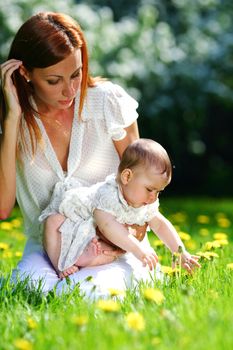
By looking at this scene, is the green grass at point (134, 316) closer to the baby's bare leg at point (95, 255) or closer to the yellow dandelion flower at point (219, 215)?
the baby's bare leg at point (95, 255)

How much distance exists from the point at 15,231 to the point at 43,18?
2390 mm

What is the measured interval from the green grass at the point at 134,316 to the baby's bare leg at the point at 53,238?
378 millimetres

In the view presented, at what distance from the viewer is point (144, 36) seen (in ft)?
→ 28.9

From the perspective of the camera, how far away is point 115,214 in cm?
341

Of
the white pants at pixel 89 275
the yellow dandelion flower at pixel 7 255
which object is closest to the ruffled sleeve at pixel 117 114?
the white pants at pixel 89 275

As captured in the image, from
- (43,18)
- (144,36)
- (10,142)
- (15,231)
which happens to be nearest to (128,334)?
(10,142)

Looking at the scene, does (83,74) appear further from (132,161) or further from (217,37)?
(217,37)

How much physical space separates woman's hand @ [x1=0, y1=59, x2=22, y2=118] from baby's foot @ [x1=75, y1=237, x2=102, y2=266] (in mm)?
658

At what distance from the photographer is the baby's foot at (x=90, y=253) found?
346cm

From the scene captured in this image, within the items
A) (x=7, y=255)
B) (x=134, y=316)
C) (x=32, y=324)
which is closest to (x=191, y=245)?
(x=7, y=255)

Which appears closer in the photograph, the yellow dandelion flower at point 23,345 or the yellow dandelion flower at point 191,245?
the yellow dandelion flower at point 23,345

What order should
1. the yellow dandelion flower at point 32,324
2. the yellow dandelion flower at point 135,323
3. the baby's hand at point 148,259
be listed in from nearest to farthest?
the yellow dandelion flower at point 135,323, the yellow dandelion flower at point 32,324, the baby's hand at point 148,259

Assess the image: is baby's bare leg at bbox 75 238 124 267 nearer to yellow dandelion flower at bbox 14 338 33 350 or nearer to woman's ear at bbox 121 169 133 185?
woman's ear at bbox 121 169 133 185

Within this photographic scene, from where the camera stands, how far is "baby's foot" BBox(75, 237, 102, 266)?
3.46m
